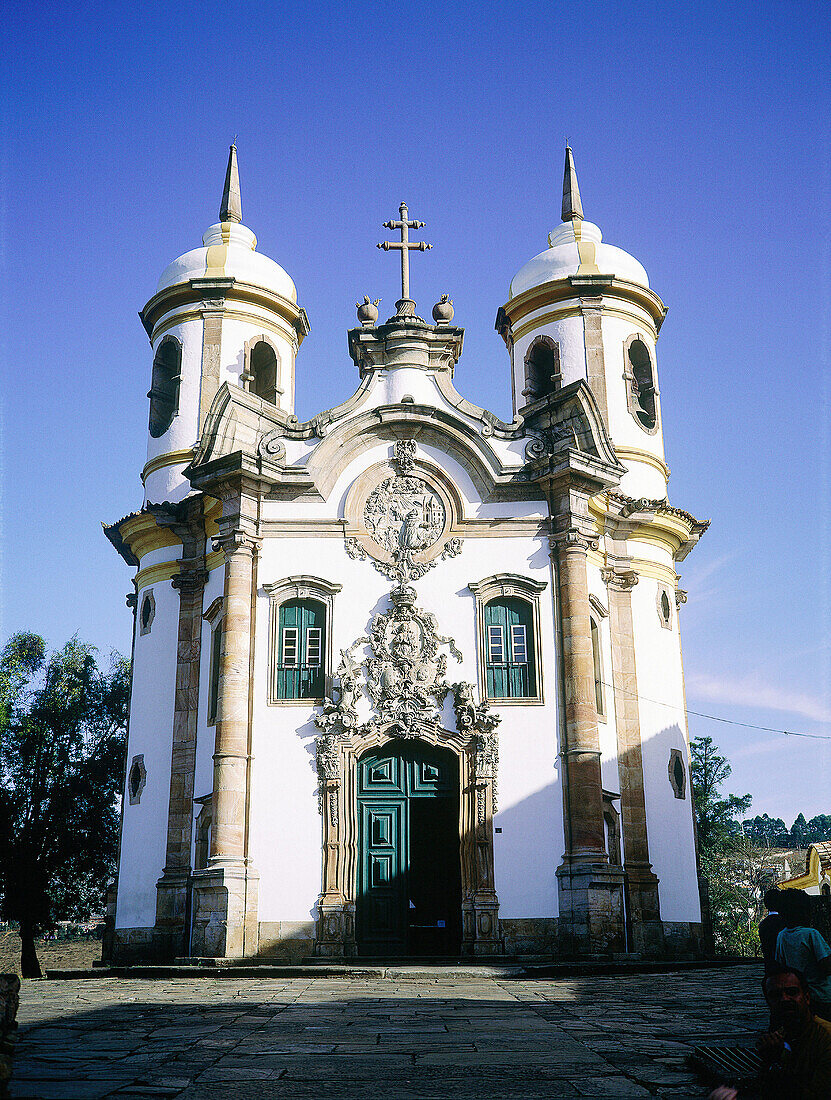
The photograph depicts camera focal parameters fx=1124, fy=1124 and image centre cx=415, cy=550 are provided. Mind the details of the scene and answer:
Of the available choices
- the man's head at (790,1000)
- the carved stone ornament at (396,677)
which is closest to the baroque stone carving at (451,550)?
the carved stone ornament at (396,677)

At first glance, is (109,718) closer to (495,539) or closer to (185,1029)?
(495,539)

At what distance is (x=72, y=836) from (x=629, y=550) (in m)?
16.0

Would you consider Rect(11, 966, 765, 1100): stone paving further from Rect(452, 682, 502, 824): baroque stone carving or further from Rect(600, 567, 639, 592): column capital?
Rect(600, 567, 639, 592): column capital

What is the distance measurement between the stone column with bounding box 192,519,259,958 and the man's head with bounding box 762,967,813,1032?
573 inches

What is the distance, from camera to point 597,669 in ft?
74.0

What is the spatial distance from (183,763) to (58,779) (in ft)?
31.2

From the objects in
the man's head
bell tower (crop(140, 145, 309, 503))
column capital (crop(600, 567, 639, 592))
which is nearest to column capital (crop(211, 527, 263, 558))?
bell tower (crop(140, 145, 309, 503))

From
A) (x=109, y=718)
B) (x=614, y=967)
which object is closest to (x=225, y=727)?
(x=614, y=967)

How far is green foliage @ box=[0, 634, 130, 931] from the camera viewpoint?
27281 millimetres

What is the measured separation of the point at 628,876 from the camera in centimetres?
2183

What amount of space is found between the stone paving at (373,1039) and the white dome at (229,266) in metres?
18.0

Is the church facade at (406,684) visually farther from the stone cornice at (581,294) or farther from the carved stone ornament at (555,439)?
the stone cornice at (581,294)

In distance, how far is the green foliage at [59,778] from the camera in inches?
1074

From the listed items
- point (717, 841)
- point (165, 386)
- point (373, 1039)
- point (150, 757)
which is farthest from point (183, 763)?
point (717, 841)
